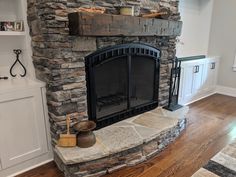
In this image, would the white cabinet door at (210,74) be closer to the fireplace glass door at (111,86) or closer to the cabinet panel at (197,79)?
the cabinet panel at (197,79)

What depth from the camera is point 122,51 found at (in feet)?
7.30

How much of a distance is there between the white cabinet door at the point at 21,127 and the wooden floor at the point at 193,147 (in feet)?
0.73

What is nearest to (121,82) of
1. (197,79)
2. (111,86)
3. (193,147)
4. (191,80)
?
(111,86)

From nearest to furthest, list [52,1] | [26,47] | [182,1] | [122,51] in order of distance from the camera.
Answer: [52,1] → [26,47] → [122,51] → [182,1]

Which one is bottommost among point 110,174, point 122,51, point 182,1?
point 110,174

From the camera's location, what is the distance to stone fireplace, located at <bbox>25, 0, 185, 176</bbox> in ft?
5.79

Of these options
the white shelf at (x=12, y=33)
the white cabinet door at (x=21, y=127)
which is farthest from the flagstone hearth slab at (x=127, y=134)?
the white shelf at (x=12, y=33)

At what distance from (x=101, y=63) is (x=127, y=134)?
795mm

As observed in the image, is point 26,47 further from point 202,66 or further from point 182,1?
point 202,66

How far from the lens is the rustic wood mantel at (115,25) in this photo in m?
1.70

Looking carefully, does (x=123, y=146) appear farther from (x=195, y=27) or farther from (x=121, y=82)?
(x=195, y=27)

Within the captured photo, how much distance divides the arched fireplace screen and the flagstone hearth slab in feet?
0.41

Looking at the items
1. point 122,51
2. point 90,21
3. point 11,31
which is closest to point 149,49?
point 122,51

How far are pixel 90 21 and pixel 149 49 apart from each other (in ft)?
3.29
